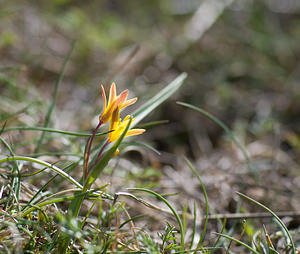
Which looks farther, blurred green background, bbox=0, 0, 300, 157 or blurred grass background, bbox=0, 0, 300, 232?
blurred green background, bbox=0, 0, 300, 157

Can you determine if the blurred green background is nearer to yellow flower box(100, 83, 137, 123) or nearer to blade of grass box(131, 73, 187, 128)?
blade of grass box(131, 73, 187, 128)

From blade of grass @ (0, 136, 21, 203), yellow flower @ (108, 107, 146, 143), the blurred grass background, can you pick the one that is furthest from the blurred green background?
yellow flower @ (108, 107, 146, 143)

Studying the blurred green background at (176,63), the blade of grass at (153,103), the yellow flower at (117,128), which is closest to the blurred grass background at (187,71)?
the blurred green background at (176,63)

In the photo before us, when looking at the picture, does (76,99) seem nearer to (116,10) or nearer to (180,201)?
(180,201)

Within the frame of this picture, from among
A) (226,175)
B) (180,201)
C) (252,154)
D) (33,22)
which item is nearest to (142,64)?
(33,22)

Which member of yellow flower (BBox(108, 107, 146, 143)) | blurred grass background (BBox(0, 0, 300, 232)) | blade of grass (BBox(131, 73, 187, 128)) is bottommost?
blurred grass background (BBox(0, 0, 300, 232))

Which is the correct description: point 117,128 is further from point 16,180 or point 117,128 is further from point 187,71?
point 187,71

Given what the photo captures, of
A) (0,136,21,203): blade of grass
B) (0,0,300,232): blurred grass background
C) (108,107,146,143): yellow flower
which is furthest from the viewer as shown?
(0,0,300,232): blurred grass background

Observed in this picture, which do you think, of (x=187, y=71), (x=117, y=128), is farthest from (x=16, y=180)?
(x=187, y=71)

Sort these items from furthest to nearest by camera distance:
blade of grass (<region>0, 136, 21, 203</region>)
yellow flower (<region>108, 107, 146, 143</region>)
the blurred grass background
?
1. the blurred grass background
2. blade of grass (<region>0, 136, 21, 203</region>)
3. yellow flower (<region>108, 107, 146, 143</region>)

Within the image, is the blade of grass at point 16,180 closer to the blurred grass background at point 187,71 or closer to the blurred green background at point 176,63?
the blurred grass background at point 187,71

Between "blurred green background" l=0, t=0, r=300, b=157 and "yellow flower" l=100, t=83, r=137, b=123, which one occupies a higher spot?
"yellow flower" l=100, t=83, r=137, b=123
